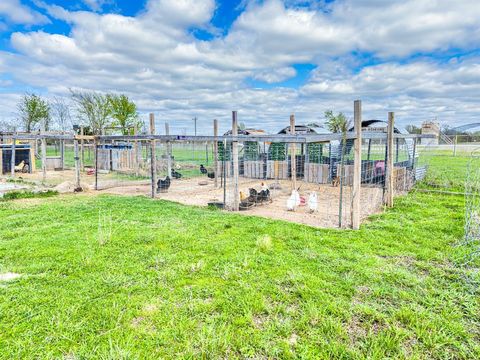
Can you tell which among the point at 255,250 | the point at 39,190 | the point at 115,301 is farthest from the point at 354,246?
the point at 39,190

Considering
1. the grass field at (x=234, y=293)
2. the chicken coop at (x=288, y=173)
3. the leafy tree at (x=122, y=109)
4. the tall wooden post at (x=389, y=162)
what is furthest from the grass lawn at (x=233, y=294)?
the leafy tree at (x=122, y=109)

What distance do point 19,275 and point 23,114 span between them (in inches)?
1158

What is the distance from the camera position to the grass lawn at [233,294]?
8.72ft

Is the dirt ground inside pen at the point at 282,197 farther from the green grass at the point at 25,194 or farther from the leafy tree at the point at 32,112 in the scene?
the leafy tree at the point at 32,112

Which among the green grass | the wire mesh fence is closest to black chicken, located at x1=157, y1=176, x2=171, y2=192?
the wire mesh fence

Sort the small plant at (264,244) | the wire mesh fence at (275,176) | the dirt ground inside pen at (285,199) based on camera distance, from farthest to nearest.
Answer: the wire mesh fence at (275,176)
the dirt ground inside pen at (285,199)
the small plant at (264,244)

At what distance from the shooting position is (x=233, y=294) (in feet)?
11.5

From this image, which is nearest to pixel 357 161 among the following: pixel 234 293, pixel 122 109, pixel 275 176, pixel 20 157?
pixel 234 293

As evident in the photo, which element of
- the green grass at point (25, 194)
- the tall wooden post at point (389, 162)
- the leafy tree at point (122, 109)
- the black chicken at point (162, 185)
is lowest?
the green grass at point (25, 194)

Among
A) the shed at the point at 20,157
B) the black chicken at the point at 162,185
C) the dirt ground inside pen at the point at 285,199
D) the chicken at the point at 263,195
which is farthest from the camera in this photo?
the shed at the point at 20,157

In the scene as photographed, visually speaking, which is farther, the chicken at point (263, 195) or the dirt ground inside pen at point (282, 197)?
the chicken at point (263, 195)

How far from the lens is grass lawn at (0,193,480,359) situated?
266 cm

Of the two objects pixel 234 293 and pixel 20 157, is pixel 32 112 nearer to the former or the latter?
pixel 20 157

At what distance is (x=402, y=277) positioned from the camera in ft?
12.9
